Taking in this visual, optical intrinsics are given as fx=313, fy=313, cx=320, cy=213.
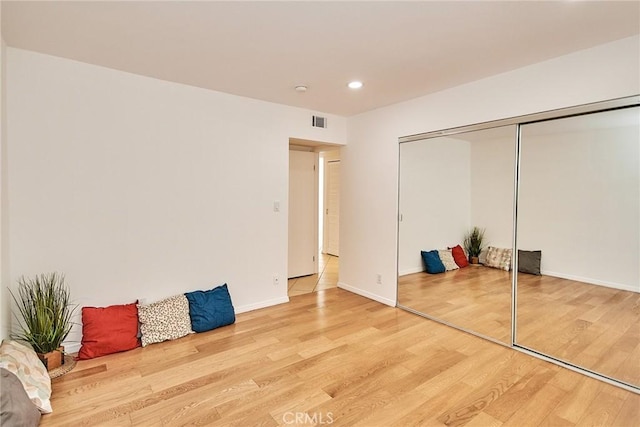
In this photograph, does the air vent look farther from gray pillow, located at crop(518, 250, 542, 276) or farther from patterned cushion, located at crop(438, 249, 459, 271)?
gray pillow, located at crop(518, 250, 542, 276)

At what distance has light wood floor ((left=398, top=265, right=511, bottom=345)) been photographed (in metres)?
3.19

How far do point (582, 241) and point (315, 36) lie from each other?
9.87ft

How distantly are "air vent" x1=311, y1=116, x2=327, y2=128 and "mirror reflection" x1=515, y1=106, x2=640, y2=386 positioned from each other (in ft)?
7.69

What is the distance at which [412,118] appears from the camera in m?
3.64

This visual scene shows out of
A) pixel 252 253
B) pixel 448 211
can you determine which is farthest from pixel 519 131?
pixel 252 253

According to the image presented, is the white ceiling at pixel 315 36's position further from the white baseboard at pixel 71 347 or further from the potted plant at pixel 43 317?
the white baseboard at pixel 71 347

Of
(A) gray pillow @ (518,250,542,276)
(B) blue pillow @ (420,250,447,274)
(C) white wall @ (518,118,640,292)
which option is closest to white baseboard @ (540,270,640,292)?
(C) white wall @ (518,118,640,292)

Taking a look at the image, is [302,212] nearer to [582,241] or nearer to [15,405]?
[582,241]

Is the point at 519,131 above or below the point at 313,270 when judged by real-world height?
above

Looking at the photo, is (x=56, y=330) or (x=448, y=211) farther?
(x=448, y=211)

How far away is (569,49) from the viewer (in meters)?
2.38

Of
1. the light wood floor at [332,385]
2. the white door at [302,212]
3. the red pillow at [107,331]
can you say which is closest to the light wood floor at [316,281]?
the white door at [302,212]

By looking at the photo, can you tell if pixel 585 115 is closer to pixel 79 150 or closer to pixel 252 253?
pixel 252 253

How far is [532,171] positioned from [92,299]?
162 inches
